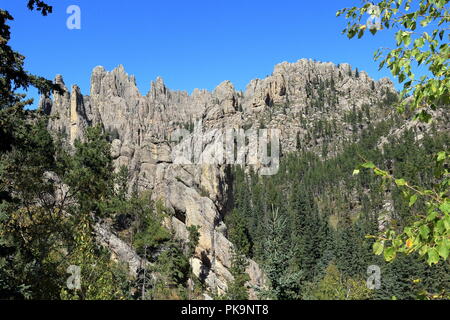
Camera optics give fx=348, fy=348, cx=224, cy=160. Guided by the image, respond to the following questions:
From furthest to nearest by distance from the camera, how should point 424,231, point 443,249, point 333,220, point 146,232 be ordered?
point 333,220
point 146,232
point 424,231
point 443,249

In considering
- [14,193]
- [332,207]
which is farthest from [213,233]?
[332,207]

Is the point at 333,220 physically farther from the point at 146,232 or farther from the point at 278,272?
the point at 278,272

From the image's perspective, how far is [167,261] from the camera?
3894 cm

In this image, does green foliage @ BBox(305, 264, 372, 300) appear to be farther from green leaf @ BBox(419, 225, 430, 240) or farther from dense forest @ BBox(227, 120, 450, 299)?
green leaf @ BBox(419, 225, 430, 240)

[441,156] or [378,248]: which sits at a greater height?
[441,156]

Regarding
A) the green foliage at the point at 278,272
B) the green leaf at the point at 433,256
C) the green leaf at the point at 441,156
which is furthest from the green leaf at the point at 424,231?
the green foliage at the point at 278,272

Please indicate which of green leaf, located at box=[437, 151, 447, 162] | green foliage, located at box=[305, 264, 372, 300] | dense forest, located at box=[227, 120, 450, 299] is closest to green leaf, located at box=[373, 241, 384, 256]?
dense forest, located at box=[227, 120, 450, 299]

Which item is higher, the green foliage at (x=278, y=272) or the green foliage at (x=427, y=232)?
the green foliage at (x=427, y=232)

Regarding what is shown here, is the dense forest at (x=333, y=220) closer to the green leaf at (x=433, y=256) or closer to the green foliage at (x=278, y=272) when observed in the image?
the green foliage at (x=278, y=272)

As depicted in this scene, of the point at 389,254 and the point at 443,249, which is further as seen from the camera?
the point at 389,254

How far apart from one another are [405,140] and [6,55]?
159509 mm

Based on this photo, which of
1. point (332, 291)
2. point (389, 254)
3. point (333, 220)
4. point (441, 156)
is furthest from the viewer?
point (333, 220)

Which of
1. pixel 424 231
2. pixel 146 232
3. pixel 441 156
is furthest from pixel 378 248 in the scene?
pixel 146 232
